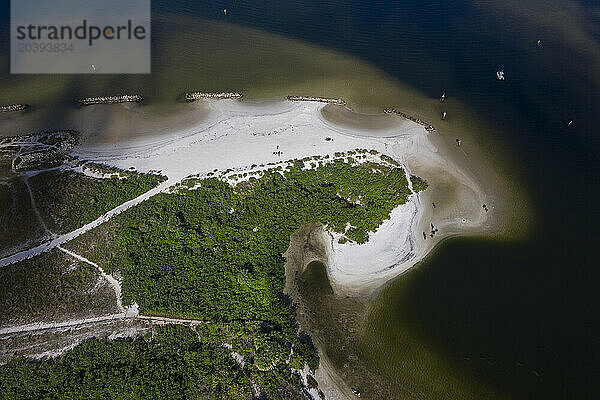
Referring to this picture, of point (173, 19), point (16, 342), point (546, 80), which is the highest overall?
point (173, 19)

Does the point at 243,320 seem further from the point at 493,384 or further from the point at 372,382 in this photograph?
the point at 493,384

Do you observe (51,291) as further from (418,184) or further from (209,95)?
(418,184)

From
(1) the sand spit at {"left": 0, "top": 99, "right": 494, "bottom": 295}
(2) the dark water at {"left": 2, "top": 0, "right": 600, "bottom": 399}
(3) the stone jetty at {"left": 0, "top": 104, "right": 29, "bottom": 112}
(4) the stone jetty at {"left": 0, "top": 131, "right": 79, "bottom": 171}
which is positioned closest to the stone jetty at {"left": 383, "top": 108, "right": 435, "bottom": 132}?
(1) the sand spit at {"left": 0, "top": 99, "right": 494, "bottom": 295}

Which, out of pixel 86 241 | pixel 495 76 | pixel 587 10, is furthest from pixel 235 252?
pixel 587 10

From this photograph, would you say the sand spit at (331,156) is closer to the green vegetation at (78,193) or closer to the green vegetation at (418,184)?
the green vegetation at (418,184)

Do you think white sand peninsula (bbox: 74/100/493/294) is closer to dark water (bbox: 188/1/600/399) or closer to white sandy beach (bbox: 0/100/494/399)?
white sandy beach (bbox: 0/100/494/399)

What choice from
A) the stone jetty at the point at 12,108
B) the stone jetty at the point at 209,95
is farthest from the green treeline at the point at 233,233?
the stone jetty at the point at 12,108

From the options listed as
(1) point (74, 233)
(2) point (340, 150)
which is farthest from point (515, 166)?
(1) point (74, 233)

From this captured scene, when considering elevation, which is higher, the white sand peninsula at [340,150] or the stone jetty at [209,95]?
the stone jetty at [209,95]
